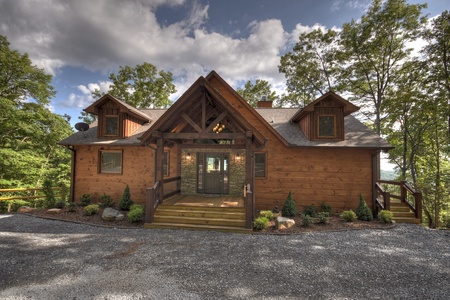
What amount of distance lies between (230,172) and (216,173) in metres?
0.79

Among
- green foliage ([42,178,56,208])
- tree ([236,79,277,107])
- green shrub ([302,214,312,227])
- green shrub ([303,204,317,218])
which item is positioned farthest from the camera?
tree ([236,79,277,107])

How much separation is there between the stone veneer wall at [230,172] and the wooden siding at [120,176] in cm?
71

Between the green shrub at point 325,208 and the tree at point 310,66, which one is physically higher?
the tree at point 310,66

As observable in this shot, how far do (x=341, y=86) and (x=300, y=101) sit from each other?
4540mm

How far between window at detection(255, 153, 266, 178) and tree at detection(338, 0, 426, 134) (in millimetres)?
11039

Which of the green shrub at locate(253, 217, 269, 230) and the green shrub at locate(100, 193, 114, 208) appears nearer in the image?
the green shrub at locate(253, 217, 269, 230)

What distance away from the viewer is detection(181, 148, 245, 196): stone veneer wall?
403 inches

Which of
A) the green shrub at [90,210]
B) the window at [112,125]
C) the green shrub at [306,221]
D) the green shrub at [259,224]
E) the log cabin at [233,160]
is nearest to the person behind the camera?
the green shrub at [259,224]

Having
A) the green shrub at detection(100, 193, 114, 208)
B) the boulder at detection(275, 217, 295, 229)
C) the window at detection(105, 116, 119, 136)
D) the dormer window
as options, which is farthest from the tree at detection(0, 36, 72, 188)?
the dormer window

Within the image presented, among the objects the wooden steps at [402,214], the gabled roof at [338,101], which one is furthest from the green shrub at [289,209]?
the gabled roof at [338,101]

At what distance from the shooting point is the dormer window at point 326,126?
9.72m

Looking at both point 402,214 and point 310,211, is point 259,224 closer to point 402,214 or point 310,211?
point 310,211

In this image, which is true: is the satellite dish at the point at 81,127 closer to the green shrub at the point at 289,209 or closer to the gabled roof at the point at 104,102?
the gabled roof at the point at 104,102

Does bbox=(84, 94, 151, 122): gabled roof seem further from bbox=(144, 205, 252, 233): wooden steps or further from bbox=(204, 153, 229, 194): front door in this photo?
bbox=(144, 205, 252, 233): wooden steps
